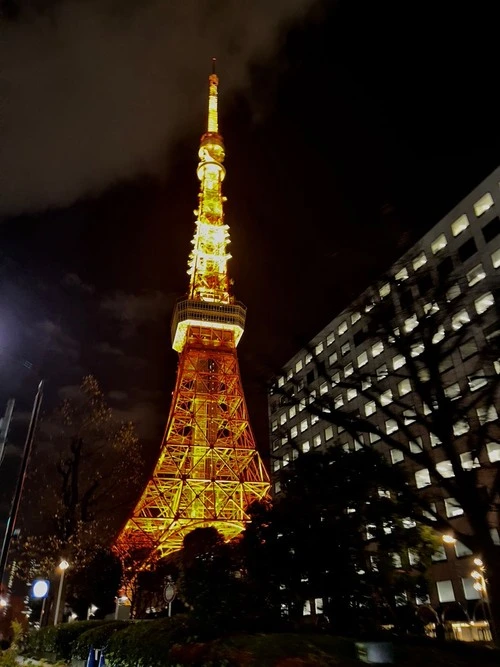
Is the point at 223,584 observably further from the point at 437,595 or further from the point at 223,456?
the point at 223,456

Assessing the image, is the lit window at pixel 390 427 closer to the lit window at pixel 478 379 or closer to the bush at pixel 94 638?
the lit window at pixel 478 379

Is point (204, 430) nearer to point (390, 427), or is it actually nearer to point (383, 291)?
point (390, 427)

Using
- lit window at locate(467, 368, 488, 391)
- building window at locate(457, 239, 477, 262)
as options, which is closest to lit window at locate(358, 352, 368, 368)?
building window at locate(457, 239, 477, 262)

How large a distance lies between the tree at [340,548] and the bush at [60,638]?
5.52 m

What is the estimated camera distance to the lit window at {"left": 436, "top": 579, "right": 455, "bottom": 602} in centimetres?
3086

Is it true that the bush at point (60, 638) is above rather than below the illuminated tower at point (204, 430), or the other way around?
below

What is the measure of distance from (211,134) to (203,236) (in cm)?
1540

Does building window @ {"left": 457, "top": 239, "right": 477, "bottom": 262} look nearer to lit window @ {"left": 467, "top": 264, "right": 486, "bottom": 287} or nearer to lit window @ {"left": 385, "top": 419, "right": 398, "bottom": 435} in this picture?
lit window @ {"left": 467, "top": 264, "right": 486, "bottom": 287}

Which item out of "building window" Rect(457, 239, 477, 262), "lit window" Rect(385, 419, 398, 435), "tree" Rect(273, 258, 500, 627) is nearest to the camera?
"tree" Rect(273, 258, 500, 627)

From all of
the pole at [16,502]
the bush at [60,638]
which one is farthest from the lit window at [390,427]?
the pole at [16,502]

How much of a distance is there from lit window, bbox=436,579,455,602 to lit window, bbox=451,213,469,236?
23.9 metres

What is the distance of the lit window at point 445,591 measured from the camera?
30859mm

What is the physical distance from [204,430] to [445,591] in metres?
22.0

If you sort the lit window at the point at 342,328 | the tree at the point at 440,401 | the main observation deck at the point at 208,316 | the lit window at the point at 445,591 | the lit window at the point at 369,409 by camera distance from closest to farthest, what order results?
the tree at the point at 440,401
the lit window at the point at 445,591
the lit window at the point at 369,409
the main observation deck at the point at 208,316
the lit window at the point at 342,328
